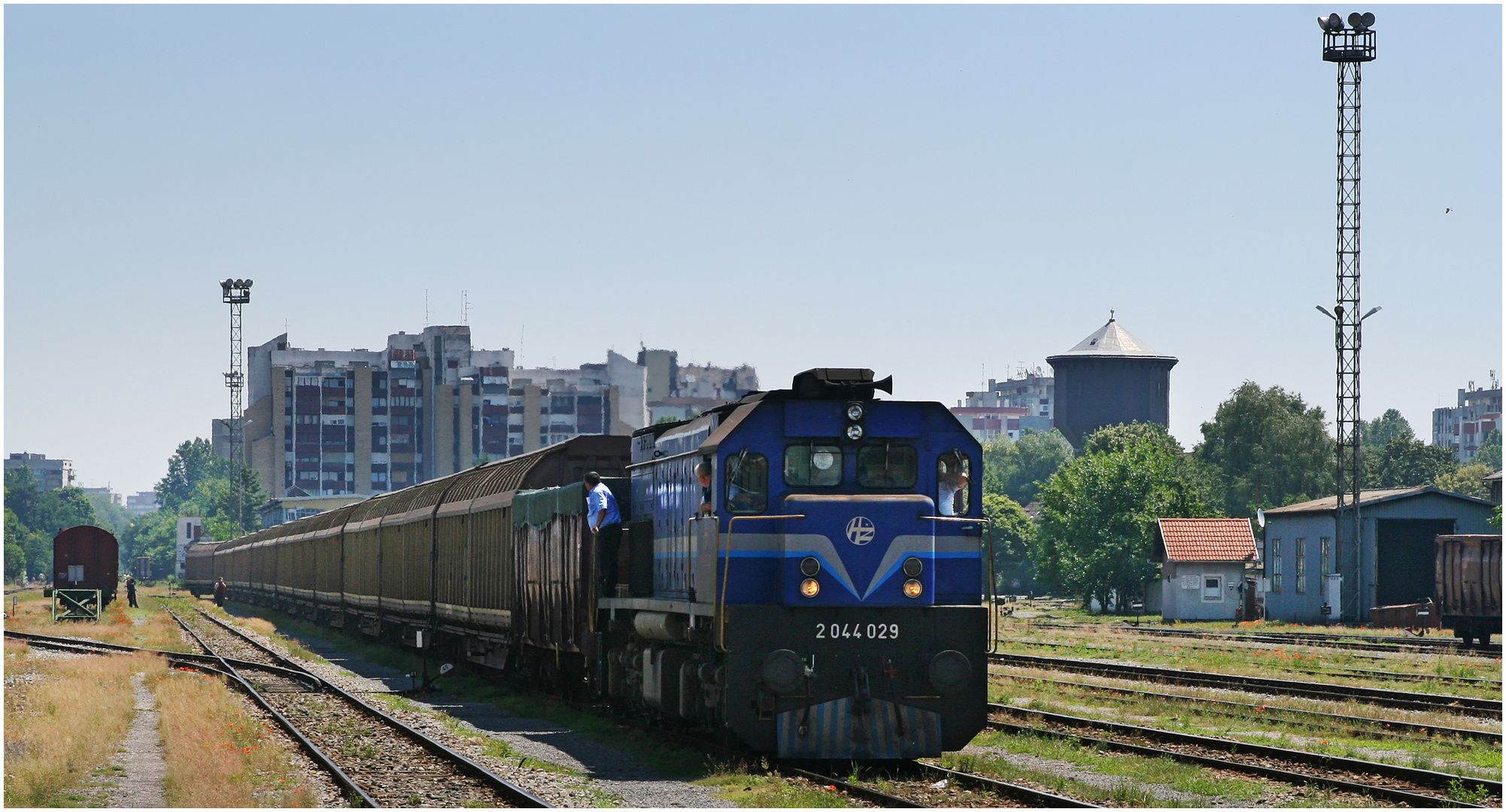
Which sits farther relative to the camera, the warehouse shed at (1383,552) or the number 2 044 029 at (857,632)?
the warehouse shed at (1383,552)

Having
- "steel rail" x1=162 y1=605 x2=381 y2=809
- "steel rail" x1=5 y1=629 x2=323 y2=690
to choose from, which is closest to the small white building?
"steel rail" x1=5 y1=629 x2=323 y2=690

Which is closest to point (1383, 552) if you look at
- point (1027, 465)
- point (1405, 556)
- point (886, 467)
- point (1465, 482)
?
point (1405, 556)

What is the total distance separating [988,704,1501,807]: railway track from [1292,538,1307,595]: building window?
1580 inches

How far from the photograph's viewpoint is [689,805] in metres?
14.6

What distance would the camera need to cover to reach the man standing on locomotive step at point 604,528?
65.6 ft

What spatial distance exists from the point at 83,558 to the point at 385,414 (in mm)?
128905

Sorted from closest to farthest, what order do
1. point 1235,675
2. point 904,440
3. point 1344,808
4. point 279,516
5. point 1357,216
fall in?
point 1344,808, point 904,440, point 1235,675, point 1357,216, point 279,516

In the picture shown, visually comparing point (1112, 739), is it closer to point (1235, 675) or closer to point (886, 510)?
point (886, 510)

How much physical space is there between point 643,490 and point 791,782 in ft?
18.6

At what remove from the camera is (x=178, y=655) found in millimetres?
37281

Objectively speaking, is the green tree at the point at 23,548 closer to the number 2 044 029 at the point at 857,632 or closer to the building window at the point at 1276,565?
the building window at the point at 1276,565

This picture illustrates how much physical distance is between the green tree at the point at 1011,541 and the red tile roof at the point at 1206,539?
172 ft

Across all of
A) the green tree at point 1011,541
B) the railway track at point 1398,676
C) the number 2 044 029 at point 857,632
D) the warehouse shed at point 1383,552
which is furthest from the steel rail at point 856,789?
the green tree at point 1011,541

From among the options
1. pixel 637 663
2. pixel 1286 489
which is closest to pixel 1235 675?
pixel 637 663
